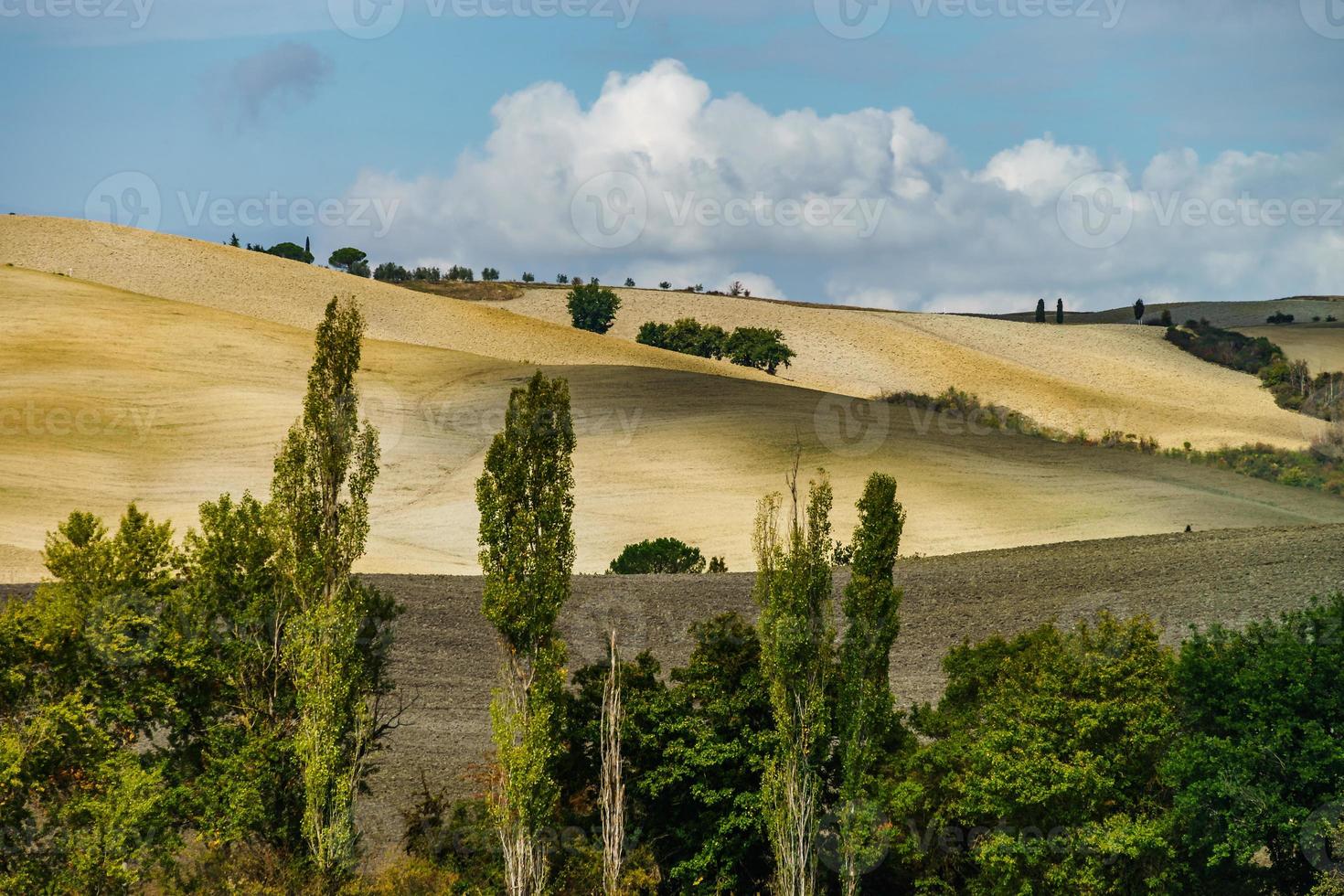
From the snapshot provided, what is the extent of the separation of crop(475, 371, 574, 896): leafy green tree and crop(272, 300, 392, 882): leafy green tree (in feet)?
9.82

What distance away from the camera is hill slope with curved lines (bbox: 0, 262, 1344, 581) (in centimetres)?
6444

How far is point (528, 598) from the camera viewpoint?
1276 inches

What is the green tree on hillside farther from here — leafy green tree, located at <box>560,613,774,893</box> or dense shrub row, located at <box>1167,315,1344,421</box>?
leafy green tree, located at <box>560,613,774,893</box>

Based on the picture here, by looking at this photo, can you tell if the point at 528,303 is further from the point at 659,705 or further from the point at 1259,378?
the point at 659,705

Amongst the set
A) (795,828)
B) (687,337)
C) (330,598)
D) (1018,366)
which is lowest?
(795,828)

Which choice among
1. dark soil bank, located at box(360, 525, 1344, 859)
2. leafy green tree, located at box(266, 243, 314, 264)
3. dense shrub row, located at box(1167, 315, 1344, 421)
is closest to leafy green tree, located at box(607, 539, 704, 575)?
dark soil bank, located at box(360, 525, 1344, 859)

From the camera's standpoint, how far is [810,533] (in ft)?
112

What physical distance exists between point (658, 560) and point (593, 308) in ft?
355

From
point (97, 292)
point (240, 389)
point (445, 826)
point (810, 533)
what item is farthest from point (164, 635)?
point (97, 292)

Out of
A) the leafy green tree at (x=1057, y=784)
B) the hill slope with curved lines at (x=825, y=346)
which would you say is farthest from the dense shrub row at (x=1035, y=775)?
the hill slope with curved lines at (x=825, y=346)

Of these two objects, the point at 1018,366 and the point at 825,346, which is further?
the point at 825,346

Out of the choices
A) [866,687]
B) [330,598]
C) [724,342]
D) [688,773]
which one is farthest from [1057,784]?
[724,342]

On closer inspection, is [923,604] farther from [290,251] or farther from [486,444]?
[290,251]

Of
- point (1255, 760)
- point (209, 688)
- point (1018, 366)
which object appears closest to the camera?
point (1255, 760)
